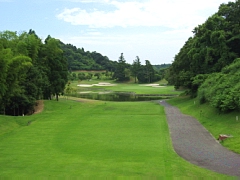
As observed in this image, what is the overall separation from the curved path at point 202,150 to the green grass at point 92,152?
2.01 feet

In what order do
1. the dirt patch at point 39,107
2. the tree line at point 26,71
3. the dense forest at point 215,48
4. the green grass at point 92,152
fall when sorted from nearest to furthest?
the green grass at point 92,152
the tree line at point 26,71
the dirt patch at point 39,107
the dense forest at point 215,48

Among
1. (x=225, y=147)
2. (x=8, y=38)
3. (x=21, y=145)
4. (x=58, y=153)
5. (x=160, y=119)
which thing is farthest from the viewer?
(x=8, y=38)

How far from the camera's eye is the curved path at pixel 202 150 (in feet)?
45.3

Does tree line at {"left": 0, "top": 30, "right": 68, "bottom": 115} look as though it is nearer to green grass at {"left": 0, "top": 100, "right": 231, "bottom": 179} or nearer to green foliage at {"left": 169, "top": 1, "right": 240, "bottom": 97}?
green grass at {"left": 0, "top": 100, "right": 231, "bottom": 179}

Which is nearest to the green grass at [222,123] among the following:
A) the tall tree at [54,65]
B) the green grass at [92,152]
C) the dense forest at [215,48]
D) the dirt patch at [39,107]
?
the green grass at [92,152]

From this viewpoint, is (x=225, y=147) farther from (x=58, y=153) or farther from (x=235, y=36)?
(x=235, y=36)

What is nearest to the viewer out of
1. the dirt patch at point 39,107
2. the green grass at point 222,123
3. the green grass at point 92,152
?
the green grass at point 92,152

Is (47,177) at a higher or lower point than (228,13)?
lower

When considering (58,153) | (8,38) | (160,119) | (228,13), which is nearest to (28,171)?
(58,153)

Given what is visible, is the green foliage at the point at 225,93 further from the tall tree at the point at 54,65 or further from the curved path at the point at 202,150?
the tall tree at the point at 54,65

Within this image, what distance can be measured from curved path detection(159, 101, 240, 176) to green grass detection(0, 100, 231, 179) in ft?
2.01

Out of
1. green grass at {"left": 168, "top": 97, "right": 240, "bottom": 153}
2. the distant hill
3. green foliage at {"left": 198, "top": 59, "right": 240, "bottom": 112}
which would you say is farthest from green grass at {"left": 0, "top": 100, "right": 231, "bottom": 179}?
the distant hill

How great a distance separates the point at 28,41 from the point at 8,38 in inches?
149

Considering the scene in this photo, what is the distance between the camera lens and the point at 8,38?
37219 millimetres
